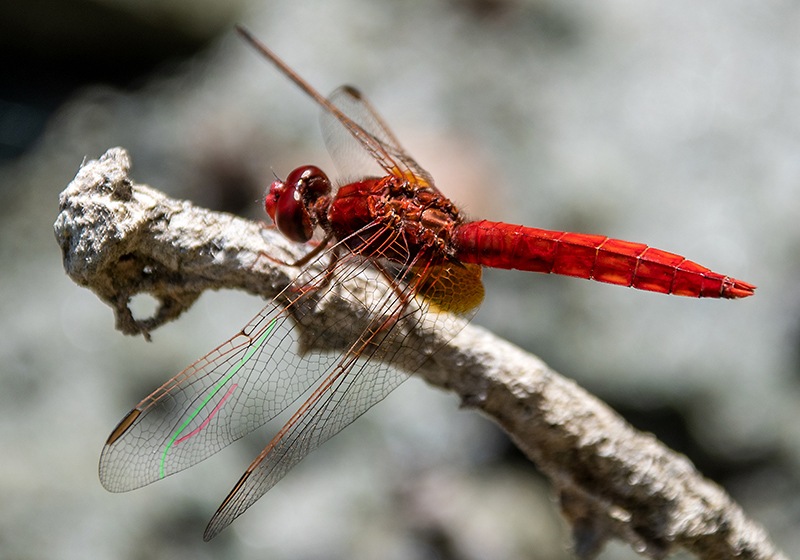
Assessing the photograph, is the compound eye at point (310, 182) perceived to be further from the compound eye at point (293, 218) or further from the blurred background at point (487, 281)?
the blurred background at point (487, 281)

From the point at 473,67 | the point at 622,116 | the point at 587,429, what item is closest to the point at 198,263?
the point at 587,429

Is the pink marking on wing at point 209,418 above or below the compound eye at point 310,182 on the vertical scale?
below

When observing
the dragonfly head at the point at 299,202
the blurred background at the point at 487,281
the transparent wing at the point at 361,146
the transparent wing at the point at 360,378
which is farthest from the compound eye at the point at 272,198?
the blurred background at the point at 487,281

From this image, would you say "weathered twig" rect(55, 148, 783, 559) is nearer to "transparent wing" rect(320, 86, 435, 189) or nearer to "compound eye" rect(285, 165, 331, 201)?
"compound eye" rect(285, 165, 331, 201)

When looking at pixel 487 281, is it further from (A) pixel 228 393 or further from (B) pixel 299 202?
(A) pixel 228 393

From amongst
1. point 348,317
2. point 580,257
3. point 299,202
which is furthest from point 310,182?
point 580,257

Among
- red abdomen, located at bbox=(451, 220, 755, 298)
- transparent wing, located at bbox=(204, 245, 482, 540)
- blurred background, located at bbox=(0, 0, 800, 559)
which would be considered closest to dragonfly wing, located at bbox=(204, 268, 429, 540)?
transparent wing, located at bbox=(204, 245, 482, 540)

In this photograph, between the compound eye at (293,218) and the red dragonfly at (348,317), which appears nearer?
the red dragonfly at (348,317)
